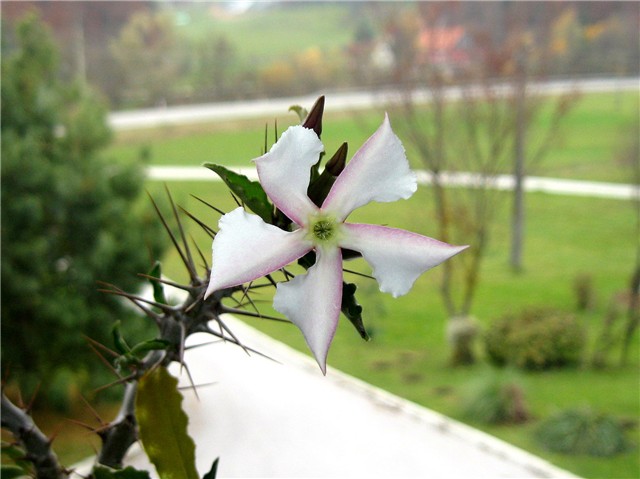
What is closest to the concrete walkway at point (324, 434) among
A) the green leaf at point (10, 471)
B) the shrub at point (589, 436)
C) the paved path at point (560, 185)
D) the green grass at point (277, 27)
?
the shrub at point (589, 436)

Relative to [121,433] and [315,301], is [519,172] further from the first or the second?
[315,301]

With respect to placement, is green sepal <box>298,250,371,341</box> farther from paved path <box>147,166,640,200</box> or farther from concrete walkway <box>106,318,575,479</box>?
paved path <box>147,166,640,200</box>

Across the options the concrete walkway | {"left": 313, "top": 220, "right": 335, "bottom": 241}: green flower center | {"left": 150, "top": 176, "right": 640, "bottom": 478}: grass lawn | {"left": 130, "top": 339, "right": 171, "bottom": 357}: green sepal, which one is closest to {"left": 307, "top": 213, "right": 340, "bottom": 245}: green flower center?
{"left": 313, "top": 220, "right": 335, "bottom": 241}: green flower center

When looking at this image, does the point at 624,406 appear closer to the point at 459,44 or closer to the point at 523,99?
the point at 523,99

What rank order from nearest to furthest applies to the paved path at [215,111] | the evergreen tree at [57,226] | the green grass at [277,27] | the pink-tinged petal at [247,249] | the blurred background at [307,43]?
the pink-tinged petal at [247,249] → the evergreen tree at [57,226] → the blurred background at [307,43] → the paved path at [215,111] → the green grass at [277,27]

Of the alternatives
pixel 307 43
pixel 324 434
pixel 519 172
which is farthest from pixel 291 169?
pixel 307 43

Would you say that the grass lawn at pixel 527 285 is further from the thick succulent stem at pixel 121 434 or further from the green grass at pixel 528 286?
the thick succulent stem at pixel 121 434
